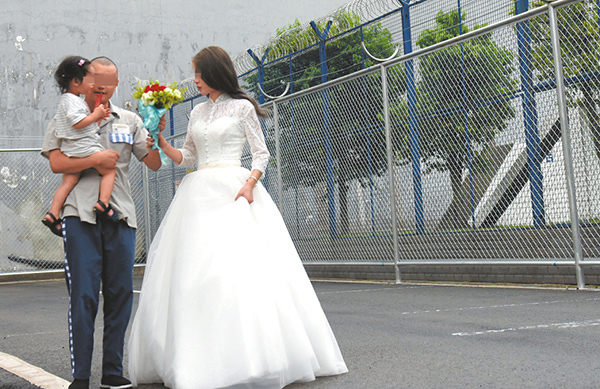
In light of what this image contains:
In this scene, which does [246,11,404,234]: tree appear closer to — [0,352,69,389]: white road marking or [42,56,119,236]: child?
[0,352,69,389]: white road marking

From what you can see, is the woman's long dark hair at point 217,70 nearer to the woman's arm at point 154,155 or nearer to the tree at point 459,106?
the woman's arm at point 154,155

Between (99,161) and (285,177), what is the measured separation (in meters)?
6.96

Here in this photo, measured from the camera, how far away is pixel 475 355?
3.58 m

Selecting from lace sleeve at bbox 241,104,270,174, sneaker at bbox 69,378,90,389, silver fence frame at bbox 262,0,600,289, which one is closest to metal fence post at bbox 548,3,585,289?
silver fence frame at bbox 262,0,600,289

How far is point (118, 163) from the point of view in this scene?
338 centimetres

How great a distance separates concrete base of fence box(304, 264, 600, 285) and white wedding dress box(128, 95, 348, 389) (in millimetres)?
3764

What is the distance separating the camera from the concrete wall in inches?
684

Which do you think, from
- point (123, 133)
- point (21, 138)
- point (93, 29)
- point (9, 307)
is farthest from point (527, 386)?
point (93, 29)

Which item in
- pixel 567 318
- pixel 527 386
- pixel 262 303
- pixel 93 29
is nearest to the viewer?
pixel 527 386

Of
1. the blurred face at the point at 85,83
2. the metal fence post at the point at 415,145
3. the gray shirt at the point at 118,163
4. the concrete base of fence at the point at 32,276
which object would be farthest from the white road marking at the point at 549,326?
the concrete base of fence at the point at 32,276

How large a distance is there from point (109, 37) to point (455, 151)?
14.3 meters

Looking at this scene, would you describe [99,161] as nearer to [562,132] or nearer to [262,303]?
[262,303]

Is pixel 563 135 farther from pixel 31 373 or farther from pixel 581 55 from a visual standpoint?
pixel 31 373

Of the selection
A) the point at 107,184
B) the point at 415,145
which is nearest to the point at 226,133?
the point at 107,184
